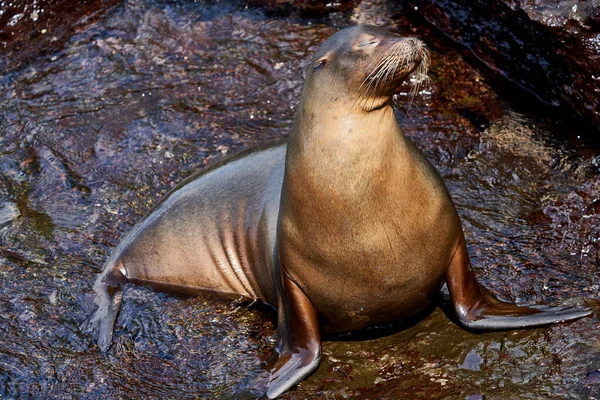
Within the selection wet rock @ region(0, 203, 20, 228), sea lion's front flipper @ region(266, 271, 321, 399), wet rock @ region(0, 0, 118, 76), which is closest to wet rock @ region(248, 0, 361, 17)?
wet rock @ region(0, 0, 118, 76)

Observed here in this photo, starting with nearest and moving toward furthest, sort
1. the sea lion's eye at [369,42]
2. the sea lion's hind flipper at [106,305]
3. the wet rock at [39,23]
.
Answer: the sea lion's eye at [369,42] < the sea lion's hind flipper at [106,305] < the wet rock at [39,23]

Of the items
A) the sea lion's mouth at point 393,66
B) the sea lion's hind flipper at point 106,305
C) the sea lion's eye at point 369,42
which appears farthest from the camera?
the sea lion's hind flipper at point 106,305

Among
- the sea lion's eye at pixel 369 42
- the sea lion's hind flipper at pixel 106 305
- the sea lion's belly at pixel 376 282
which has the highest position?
the sea lion's eye at pixel 369 42

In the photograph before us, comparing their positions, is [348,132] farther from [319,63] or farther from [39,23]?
[39,23]

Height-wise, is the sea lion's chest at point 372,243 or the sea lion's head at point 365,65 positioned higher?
the sea lion's head at point 365,65

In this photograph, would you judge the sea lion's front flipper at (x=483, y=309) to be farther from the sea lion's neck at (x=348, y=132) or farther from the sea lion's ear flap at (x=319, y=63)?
the sea lion's ear flap at (x=319, y=63)

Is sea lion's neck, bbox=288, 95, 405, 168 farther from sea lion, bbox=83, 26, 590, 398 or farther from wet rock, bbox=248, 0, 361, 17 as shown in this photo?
wet rock, bbox=248, 0, 361, 17

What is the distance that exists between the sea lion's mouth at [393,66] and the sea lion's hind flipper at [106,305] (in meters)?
2.35

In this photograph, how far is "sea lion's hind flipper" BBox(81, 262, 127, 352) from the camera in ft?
18.8

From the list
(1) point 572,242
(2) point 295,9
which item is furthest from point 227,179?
(2) point 295,9

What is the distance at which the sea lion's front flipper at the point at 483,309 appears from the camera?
491cm

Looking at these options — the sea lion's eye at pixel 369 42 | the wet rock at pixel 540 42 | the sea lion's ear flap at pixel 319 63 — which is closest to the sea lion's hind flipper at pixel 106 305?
the sea lion's ear flap at pixel 319 63

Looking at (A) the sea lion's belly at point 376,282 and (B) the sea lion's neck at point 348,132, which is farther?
(A) the sea lion's belly at point 376,282

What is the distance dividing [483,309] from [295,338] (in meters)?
1.11
